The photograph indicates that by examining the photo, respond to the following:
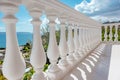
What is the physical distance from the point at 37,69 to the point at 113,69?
95cm

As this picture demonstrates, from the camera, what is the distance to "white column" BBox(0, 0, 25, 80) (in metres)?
0.62

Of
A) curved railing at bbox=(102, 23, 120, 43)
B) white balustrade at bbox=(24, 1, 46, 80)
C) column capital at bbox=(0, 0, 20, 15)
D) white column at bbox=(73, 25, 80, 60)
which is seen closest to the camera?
column capital at bbox=(0, 0, 20, 15)

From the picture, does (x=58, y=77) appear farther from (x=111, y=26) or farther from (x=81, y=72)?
(x=111, y=26)

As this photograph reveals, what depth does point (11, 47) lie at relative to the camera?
2.09 ft

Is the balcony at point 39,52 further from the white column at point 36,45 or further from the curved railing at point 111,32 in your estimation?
the curved railing at point 111,32

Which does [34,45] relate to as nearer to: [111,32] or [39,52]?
[39,52]

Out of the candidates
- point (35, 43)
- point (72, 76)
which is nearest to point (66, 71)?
point (72, 76)

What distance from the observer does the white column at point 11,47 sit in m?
0.62

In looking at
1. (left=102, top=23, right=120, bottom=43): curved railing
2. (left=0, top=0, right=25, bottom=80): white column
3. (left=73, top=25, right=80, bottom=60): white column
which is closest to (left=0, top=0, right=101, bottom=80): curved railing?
(left=0, top=0, right=25, bottom=80): white column

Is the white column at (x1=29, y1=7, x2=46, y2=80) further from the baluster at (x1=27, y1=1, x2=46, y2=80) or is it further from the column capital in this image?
the column capital

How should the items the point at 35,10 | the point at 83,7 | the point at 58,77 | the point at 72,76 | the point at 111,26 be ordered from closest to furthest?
the point at 35,10
the point at 58,77
the point at 72,76
the point at 111,26
the point at 83,7

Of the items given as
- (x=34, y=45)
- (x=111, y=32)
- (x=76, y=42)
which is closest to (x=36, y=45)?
(x=34, y=45)

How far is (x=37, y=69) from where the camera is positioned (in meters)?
0.90

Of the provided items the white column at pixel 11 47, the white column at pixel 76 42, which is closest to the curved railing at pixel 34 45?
the white column at pixel 11 47
